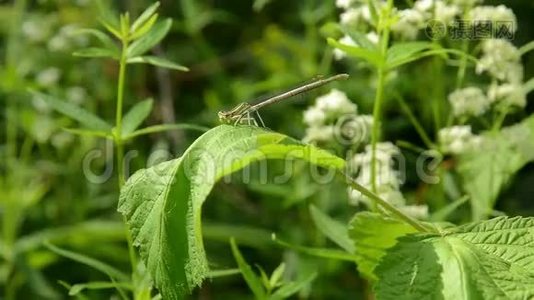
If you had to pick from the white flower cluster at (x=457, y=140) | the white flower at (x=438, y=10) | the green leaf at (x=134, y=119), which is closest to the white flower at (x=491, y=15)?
the white flower at (x=438, y=10)

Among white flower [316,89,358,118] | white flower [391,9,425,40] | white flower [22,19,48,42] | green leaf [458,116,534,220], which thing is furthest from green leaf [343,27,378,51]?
white flower [22,19,48,42]

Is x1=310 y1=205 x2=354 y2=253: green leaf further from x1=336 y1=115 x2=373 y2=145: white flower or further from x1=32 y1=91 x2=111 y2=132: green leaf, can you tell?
x1=32 y1=91 x2=111 y2=132: green leaf

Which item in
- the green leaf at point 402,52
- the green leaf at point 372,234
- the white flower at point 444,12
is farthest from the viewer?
the white flower at point 444,12

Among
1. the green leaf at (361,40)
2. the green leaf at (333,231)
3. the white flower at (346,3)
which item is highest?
the white flower at (346,3)

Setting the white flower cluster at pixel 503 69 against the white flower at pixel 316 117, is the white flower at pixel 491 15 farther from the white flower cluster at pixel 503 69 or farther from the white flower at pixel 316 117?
the white flower at pixel 316 117

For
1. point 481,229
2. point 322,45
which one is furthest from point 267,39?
point 481,229

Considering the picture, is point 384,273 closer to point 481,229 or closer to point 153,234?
point 481,229
